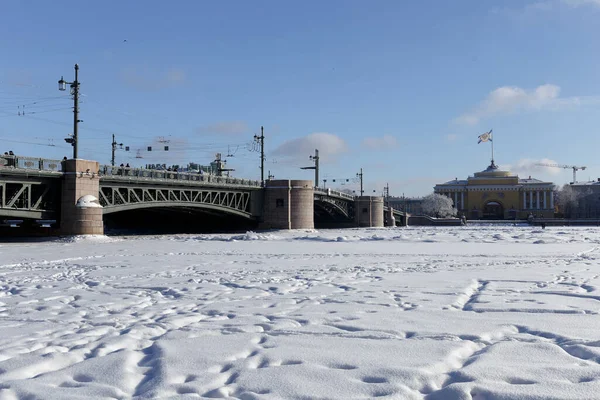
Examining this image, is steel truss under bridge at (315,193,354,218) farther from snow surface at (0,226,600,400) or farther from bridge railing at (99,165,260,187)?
snow surface at (0,226,600,400)

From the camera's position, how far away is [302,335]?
5.25m

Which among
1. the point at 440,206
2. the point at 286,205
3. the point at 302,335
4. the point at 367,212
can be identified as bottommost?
the point at 302,335

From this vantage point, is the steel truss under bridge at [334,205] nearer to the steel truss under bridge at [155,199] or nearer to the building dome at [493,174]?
the steel truss under bridge at [155,199]

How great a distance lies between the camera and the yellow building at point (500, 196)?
276 feet

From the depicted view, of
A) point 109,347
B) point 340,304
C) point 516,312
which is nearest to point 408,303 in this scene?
point 340,304

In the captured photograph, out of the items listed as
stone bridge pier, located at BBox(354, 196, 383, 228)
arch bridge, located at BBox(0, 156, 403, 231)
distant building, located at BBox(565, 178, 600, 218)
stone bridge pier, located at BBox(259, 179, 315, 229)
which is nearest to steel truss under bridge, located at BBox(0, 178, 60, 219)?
arch bridge, located at BBox(0, 156, 403, 231)

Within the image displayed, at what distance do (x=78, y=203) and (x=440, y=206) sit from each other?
218 ft

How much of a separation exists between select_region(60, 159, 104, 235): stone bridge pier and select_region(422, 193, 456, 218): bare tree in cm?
6471

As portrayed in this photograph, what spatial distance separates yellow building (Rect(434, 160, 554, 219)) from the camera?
8400cm

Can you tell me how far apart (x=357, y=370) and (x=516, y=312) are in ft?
9.75

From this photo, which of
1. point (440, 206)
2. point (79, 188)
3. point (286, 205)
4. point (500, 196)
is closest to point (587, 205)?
point (500, 196)

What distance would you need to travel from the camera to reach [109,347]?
4.89m

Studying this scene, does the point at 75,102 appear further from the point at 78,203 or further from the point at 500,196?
the point at 500,196

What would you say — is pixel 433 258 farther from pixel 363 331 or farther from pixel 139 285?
pixel 363 331
